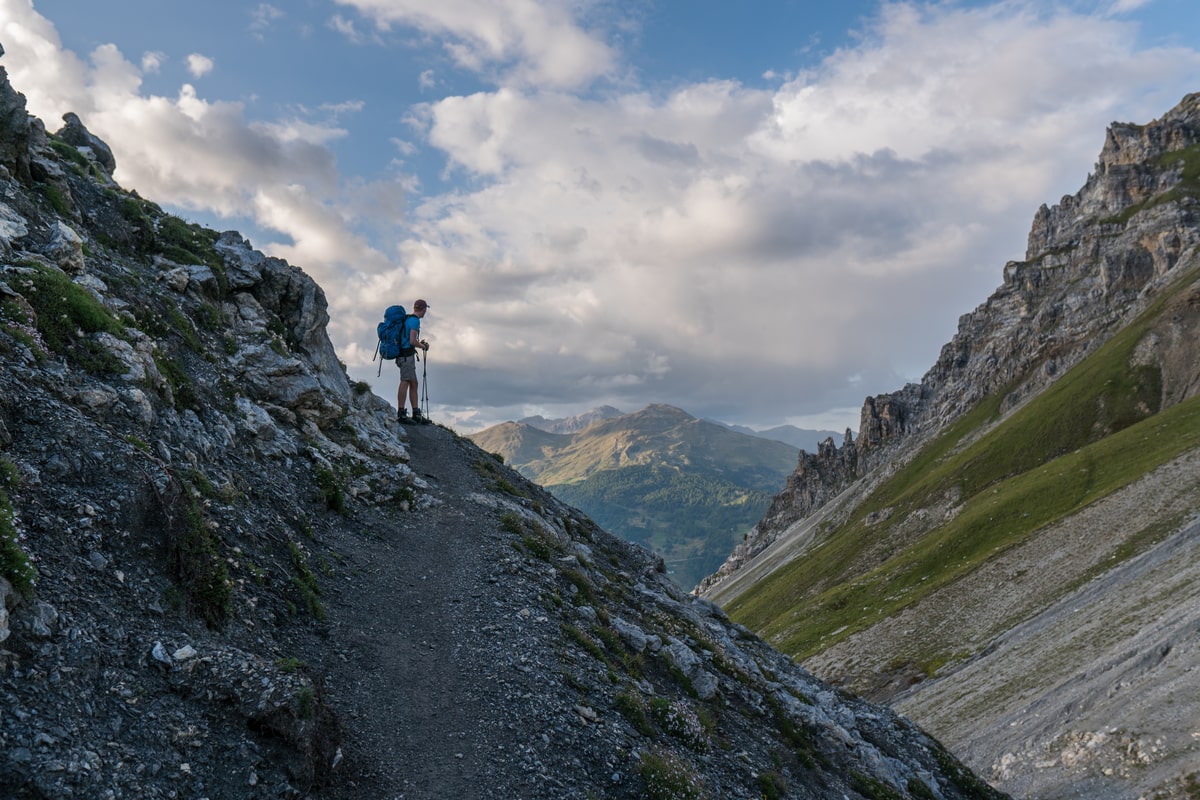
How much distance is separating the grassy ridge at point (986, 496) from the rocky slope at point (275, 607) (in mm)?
83903

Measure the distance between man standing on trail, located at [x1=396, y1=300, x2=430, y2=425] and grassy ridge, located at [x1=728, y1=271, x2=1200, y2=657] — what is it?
266ft

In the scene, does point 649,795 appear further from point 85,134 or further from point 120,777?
point 85,134

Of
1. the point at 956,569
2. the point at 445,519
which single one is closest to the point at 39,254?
the point at 445,519

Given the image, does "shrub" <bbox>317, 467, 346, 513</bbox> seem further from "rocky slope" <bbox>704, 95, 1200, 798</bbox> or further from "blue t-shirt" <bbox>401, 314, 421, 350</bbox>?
"rocky slope" <bbox>704, 95, 1200, 798</bbox>

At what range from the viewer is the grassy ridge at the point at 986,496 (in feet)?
349

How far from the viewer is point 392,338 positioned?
4100 cm

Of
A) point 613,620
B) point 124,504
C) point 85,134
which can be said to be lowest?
point 613,620

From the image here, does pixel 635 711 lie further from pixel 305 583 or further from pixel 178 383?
pixel 178 383

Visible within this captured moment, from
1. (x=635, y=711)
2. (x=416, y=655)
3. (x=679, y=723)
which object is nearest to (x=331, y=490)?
(x=416, y=655)

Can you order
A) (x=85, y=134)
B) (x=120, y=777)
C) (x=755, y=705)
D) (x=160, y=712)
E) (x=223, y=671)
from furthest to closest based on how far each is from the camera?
(x=85, y=134)
(x=755, y=705)
(x=223, y=671)
(x=160, y=712)
(x=120, y=777)

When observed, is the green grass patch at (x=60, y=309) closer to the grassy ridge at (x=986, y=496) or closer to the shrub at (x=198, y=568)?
the shrub at (x=198, y=568)

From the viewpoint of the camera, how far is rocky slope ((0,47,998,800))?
11281 millimetres

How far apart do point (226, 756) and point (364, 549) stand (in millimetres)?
12452

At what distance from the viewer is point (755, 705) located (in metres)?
24.4
